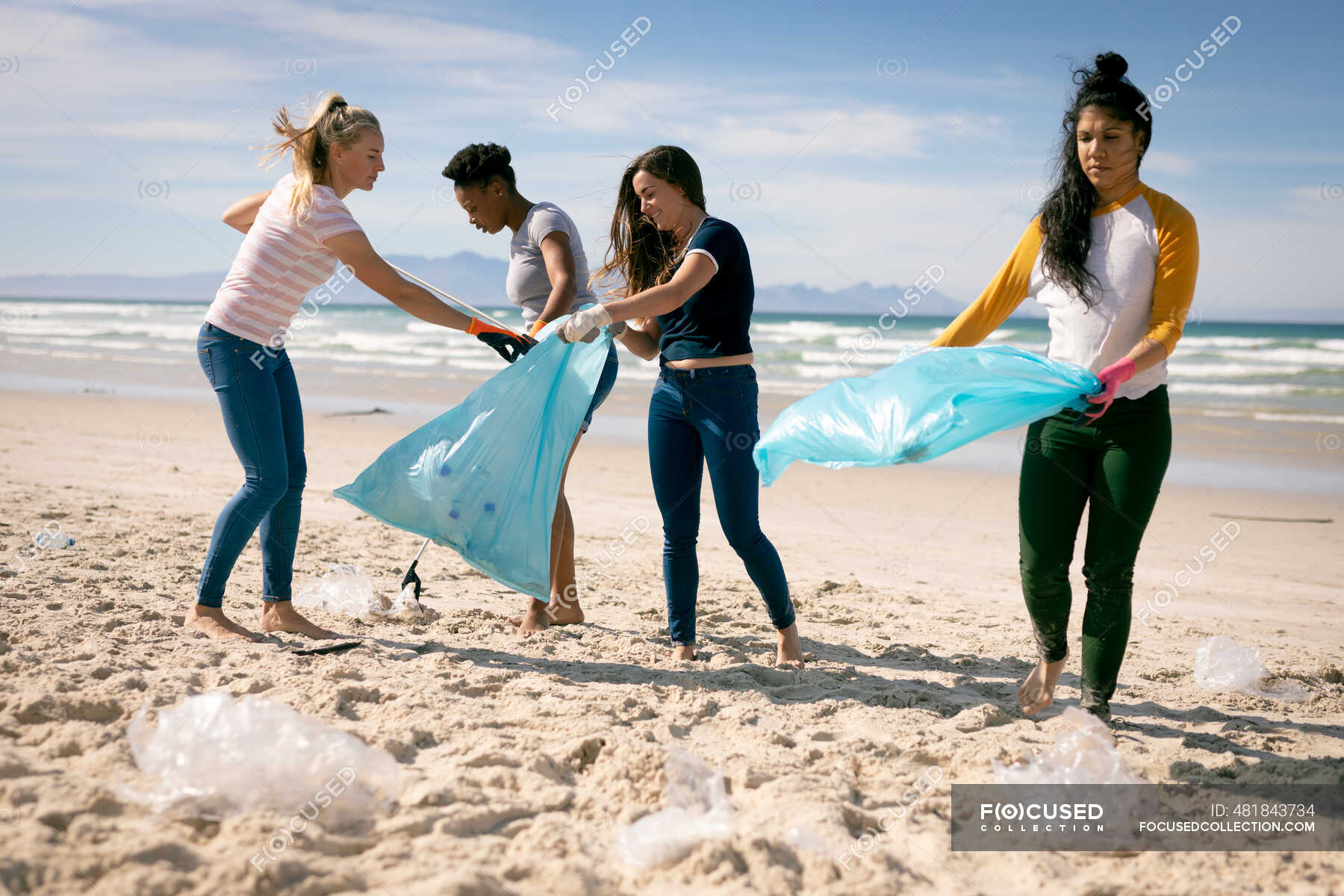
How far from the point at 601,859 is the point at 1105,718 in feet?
5.39

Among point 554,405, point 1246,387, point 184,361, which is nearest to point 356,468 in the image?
point 554,405

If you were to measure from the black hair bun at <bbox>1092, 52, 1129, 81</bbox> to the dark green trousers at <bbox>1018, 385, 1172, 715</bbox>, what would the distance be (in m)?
0.83

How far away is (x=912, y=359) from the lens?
287 cm

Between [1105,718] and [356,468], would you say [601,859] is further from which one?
[356,468]

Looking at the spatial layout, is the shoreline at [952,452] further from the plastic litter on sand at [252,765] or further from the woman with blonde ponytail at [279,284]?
the plastic litter on sand at [252,765]

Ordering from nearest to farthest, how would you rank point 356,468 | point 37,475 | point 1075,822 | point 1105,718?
1. point 1075,822
2. point 1105,718
3. point 37,475
4. point 356,468

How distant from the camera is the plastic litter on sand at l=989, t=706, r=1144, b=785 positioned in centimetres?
233

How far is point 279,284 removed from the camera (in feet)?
9.88

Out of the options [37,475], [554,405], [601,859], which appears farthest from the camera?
[37,475]

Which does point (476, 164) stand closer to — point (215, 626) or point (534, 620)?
point (534, 620)

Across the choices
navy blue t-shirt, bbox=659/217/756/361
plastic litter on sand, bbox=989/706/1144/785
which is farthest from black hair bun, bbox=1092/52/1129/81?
plastic litter on sand, bbox=989/706/1144/785

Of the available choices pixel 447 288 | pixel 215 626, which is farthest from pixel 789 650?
pixel 447 288

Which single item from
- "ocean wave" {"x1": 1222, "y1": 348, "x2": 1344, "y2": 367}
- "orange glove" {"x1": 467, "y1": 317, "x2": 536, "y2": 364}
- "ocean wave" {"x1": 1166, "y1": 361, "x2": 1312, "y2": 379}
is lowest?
"orange glove" {"x1": 467, "y1": 317, "x2": 536, "y2": 364}

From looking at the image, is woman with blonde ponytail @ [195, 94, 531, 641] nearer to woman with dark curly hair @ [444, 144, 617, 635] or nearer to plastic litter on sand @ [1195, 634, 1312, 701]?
woman with dark curly hair @ [444, 144, 617, 635]
